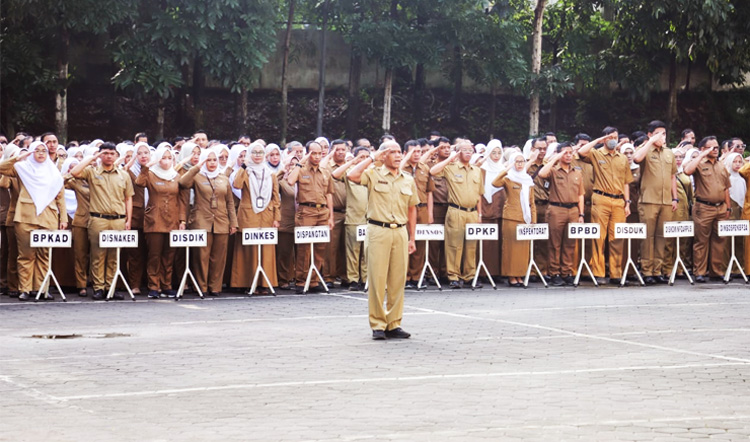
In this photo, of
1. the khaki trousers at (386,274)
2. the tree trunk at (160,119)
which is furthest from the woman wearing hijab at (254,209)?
the tree trunk at (160,119)

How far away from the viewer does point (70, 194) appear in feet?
68.5

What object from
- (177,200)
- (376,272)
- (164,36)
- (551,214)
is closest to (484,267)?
(551,214)

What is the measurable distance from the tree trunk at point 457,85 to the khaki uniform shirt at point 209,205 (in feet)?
60.0

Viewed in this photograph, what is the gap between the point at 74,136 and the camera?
35.9 m

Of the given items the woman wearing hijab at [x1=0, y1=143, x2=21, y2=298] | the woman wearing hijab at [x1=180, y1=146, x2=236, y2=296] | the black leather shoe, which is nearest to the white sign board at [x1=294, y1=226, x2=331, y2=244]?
the woman wearing hijab at [x1=180, y1=146, x2=236, y2=296]

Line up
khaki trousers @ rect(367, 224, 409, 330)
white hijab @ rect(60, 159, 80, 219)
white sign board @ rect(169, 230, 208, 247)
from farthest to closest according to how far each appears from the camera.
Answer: white hijab @ rect(60, 159, 80, 219)
white sign board @ rect(169, 230, 208, 247)
khaki trousers @ rect(367, 224, 409, 330)

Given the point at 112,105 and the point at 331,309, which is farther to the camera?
the point at 112,105

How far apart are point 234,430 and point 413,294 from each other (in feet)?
36.3

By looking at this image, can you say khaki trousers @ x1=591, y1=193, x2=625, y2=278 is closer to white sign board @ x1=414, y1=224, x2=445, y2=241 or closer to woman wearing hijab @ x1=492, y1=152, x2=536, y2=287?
woman wearing hijab @ x1=492, y1=152, x2=536, y2=287

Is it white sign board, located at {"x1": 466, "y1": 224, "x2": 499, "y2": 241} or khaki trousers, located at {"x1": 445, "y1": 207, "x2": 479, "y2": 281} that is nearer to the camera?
white sign board, located at {"x1": 466, "y1": 224, "x2": 499, "y2": 241}

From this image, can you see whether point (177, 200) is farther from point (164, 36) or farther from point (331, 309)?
point (164, 36)

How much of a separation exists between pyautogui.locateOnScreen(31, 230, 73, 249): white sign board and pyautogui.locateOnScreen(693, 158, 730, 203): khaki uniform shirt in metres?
11.2

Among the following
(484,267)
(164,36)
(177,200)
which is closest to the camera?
(177,200)

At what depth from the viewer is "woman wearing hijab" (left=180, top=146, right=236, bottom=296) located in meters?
19.4
